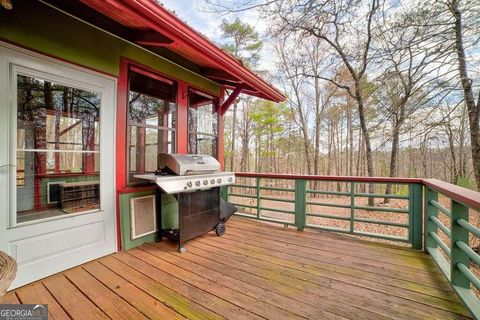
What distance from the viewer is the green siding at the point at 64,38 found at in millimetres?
1746

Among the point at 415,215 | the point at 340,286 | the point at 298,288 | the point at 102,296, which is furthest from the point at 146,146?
the point at 415,215

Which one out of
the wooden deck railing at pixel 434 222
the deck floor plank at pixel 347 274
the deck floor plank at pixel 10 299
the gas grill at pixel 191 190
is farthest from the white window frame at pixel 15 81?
the wooden deck railing at pixel 434 222

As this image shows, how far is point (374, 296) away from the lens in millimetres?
1688

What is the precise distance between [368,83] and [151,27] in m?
4.67

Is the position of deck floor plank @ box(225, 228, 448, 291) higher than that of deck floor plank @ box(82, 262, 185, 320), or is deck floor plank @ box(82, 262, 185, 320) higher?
deck floor plank @ box(82, 262, 185, 320)

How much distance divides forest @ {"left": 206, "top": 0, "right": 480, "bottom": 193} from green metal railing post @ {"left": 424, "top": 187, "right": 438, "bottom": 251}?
1966mm

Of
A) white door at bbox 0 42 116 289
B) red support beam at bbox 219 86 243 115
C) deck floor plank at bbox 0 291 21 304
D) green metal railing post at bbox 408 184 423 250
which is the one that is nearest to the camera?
deck floor plank at bbox 0 291 21 304

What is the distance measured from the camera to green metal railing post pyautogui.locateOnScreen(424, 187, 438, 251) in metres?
2.39

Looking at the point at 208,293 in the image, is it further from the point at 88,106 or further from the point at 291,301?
the point at 88,106

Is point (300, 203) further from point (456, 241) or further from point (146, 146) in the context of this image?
point (146, 146)

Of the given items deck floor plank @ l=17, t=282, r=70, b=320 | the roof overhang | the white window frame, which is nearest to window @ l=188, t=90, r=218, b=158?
the roof overhang

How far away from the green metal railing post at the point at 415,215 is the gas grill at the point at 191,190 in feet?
7.65
